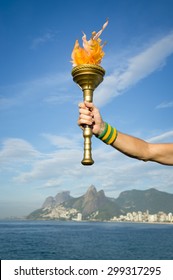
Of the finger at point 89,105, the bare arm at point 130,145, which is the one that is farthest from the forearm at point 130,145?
the finger at point 89,105

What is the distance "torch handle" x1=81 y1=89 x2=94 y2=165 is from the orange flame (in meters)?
0.40

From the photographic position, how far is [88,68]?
176 inches

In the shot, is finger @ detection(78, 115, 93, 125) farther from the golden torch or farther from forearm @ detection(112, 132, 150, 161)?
forearm @ detection(112, 132, 150, 161)

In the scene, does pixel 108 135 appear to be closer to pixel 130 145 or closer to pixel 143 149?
pixel 130 145

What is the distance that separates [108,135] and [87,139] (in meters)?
0.32

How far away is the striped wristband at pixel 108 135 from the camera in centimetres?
463

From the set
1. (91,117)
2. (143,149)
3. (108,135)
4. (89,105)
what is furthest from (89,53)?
(143,149)

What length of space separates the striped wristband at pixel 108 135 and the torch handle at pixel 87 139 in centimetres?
21

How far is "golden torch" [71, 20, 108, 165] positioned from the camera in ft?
14.7

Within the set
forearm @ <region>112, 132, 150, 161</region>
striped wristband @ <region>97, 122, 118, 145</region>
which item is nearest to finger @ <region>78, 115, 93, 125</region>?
striped wristband @ <region>97, 122, 118, 145</region>
